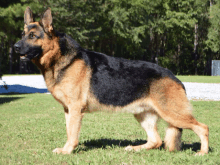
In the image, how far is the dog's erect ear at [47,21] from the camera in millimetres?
4129

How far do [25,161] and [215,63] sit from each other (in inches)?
1422

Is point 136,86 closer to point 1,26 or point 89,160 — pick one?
point 89,160

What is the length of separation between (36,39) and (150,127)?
7.94ft

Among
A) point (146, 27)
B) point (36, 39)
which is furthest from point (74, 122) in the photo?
→ point (146, 27)

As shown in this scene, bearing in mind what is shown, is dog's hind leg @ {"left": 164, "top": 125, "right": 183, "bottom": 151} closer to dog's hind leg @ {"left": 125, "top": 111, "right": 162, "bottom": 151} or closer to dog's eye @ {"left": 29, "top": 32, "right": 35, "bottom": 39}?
dog's hind leg @ {"left": 125, "top": 111, "right": 162, "bottom": 151}

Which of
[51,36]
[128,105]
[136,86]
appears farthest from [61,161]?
[51,36]

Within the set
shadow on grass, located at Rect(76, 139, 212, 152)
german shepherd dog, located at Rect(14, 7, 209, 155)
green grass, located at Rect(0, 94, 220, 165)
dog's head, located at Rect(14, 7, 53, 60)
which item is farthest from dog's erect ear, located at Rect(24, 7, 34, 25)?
shadow on grass, located at Rect(76, 139, 212, 152)

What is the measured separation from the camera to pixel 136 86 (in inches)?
164

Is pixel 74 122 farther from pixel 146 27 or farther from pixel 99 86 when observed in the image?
pixel 146 27

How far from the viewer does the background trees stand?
34656mm

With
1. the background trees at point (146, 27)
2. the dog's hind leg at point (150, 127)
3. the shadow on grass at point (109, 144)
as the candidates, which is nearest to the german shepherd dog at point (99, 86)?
the dog's hind leg at point (150, 127)

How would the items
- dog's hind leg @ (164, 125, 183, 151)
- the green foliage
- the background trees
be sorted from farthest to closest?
1. the green foliage
2. the background trees
3. dog's hind leg @ (164, 125, 183, 151)

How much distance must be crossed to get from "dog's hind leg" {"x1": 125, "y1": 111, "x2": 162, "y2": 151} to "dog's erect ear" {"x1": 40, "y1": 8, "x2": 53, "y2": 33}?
211cm

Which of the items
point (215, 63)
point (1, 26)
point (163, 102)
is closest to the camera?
point (163, 102)
